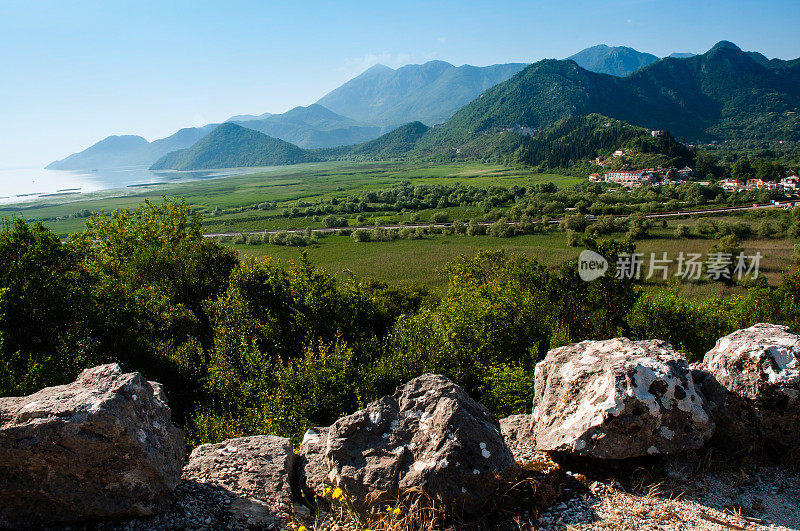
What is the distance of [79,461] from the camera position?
682 centimetres

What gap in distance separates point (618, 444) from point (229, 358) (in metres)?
14.7

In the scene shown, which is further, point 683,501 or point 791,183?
point 791,183

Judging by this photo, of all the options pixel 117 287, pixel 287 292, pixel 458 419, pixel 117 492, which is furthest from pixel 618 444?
pixel 117 287

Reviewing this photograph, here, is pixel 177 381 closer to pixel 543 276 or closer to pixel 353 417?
pixel 353 417

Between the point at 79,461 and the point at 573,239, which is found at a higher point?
the point at 79,461

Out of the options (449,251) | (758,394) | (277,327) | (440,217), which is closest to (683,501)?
(758,394)

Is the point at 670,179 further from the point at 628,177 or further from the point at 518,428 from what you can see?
the point at 518,428

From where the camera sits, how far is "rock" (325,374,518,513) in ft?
24.8

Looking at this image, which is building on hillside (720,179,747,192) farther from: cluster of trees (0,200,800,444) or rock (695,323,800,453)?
rock (695,323,800,453)

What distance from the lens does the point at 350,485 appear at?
7.84 meters

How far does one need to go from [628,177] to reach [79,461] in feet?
582

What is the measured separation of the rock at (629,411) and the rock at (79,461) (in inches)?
289

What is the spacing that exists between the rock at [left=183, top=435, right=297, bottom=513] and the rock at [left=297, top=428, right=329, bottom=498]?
0.25m

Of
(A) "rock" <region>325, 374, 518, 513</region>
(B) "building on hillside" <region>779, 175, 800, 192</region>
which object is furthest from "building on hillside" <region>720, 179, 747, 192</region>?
(A) "rock" <region>325, 374, 518, 513</region>
